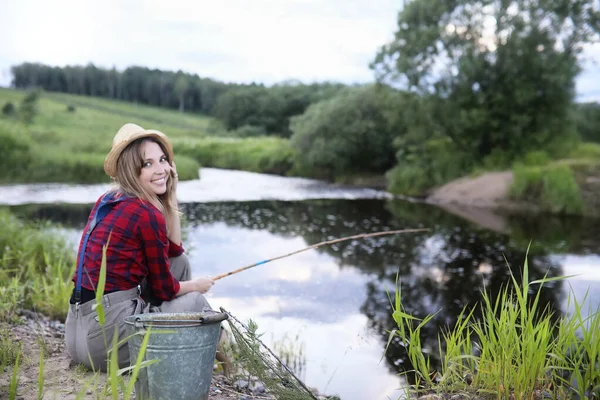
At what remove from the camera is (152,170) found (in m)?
3.47

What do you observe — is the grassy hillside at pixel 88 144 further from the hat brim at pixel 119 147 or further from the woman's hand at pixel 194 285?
the woman's hand at pixel 194 285

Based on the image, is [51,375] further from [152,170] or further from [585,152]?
[585,152]

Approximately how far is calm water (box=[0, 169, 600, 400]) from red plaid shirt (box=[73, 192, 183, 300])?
204 cm

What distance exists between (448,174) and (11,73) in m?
41.4

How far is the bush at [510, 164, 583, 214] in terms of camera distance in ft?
52.7

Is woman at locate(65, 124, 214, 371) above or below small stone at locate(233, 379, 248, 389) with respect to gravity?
above

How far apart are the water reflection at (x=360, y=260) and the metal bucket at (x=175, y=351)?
139cm

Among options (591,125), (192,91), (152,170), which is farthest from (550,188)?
(192,91)

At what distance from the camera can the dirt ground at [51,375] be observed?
3.28m

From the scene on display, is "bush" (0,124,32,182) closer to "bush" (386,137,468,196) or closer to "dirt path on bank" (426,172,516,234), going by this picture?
"bush" (386,137,468,196)

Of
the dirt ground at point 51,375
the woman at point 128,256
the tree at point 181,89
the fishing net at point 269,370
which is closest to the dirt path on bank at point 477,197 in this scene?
the dirt ground at point 51,375

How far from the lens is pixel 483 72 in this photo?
67.1 feet

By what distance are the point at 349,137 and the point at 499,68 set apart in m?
8.34

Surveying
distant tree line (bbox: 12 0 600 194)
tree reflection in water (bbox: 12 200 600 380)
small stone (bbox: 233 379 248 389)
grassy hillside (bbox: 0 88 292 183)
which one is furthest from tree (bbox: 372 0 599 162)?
small stone (bbox: 233 379 248 389)
